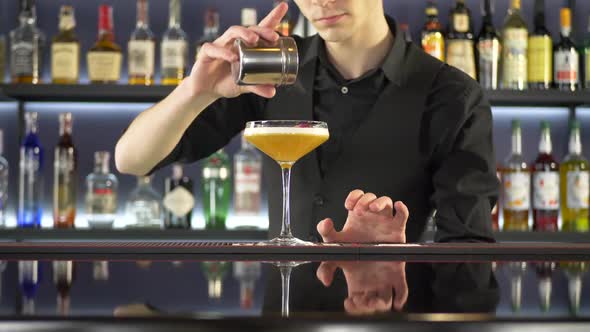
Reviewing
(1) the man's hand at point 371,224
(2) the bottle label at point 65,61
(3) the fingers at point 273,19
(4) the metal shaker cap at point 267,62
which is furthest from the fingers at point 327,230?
(2) the bottle label at point 65,61

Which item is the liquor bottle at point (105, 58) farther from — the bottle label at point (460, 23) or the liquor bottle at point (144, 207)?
the bottle label at point (460, 23)

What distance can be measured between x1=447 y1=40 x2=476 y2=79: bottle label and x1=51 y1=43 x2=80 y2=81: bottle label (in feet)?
3.55

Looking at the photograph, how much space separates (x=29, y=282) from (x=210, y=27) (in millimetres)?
2095

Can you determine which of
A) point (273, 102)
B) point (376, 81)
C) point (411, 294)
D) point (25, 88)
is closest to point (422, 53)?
point (376, 81)

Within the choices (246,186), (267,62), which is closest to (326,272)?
(267,62)

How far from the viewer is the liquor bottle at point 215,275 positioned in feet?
1.61

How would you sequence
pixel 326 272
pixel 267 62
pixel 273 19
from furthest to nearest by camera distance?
1. pixel 273 19
2. pixel 267 62
3. pixel 326 272

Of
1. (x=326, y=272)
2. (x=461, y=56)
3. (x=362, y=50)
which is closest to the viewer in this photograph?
(x=326, y=272)

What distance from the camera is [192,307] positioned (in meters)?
0.41

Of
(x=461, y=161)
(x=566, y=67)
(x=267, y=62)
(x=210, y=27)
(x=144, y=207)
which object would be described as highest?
(x=210, y=27)

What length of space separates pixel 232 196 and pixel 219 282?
2.12 metres

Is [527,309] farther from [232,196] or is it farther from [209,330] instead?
[232,196]

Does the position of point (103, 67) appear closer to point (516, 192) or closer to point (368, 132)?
point (368, 132)

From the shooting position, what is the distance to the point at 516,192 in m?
2.54
